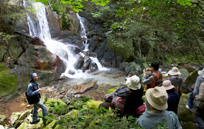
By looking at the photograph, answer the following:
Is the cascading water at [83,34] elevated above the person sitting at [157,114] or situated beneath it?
elevated above

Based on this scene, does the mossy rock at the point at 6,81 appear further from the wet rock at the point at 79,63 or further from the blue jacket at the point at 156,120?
Result: the blue jacket at the point at 156,120

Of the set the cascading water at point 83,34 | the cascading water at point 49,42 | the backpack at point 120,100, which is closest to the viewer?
the backpack at point 120,100

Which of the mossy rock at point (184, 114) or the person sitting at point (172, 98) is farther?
the mossy rock at point (184, 114)

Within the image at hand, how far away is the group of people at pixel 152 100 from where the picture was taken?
5.55 feet

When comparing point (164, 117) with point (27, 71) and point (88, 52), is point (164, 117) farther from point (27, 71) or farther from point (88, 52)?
point (88, 52)

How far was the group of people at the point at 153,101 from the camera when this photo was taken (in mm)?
1681

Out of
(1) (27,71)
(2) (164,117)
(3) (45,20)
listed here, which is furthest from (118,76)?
(3) (45,20)

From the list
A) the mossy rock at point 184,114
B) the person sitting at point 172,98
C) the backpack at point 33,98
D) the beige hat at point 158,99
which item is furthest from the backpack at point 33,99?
the mossy rock at point 184,114

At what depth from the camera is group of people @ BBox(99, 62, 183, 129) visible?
168cm

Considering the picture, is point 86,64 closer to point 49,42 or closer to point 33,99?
point 49,42

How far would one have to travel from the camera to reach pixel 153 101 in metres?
1.70

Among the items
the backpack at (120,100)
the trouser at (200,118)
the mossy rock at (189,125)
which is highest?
the backpack at (120,100)

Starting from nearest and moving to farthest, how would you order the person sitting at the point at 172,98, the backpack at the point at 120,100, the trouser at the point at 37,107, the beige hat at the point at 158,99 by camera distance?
the beige hat at the point at 158,99 < the backpack at the point at 120,100 < the person sitting at the point at 172,98 < the trouser at the point at 37,107

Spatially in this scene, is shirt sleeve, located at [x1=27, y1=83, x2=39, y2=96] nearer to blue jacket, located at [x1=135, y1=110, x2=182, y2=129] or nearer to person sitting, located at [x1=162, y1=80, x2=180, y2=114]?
blue jacket, located at [x1=135, y1=110, x2=182, y2=129]
